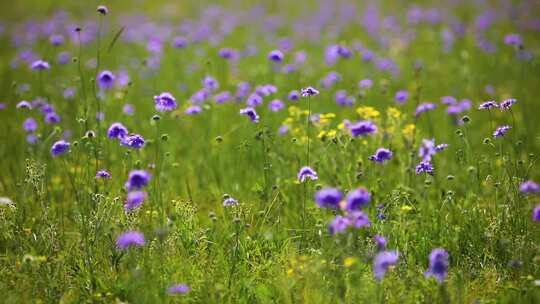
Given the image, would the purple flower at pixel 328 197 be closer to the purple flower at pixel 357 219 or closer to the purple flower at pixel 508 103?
the purple flower at pixel 357 219

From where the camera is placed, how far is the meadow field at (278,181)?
2818 millimetres

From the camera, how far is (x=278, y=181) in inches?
156

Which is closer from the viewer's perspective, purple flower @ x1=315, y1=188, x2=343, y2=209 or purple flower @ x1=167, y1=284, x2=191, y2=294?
purple flower @ x1=315, y1=188, x2=343, y2=209

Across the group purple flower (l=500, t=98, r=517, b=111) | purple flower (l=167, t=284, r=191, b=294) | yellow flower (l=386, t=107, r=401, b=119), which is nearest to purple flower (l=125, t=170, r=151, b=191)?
purple flower (l=167, t=284, r=191, b=294)

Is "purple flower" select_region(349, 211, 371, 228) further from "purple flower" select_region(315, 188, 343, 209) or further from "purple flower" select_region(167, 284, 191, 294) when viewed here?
"purple flower" select_region(167, 284, 191, 294)

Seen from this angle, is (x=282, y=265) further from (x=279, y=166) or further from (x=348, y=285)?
(x=279, y=166)

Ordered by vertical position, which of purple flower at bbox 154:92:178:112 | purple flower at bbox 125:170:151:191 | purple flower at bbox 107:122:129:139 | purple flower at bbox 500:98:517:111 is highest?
purple flower at bbox 154:92:178:112

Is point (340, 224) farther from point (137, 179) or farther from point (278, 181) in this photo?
point (278, 181)

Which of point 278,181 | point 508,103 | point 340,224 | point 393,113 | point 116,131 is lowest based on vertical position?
point 340,224

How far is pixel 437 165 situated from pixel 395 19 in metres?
5.85

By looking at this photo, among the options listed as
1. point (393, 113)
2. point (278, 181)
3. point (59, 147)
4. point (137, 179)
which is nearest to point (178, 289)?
point (137, 179)

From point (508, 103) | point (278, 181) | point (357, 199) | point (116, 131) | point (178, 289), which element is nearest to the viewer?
point (357, 199)

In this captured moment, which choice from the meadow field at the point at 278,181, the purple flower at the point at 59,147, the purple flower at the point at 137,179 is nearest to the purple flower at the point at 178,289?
the meadow field at the point at 278,181

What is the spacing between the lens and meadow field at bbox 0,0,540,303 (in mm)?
2818
